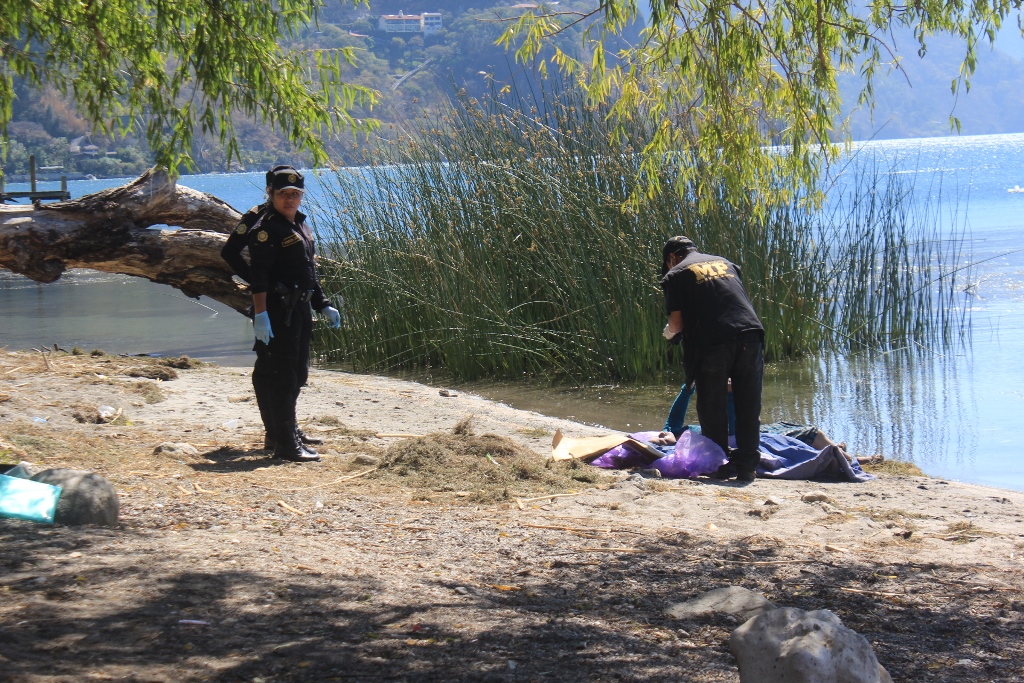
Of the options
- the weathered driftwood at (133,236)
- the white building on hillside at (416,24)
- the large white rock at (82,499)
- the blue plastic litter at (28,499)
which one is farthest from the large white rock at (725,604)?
the white building on hillside at (416,24)

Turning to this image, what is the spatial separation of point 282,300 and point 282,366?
14.9 inches

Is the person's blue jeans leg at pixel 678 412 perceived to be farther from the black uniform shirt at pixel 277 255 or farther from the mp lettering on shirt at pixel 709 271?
the black uniform shirt at pixel 277 255

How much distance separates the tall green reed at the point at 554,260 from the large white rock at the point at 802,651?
6.71 m

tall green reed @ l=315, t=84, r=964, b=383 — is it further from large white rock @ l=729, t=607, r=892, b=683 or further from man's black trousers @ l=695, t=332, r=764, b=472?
large white rock @ l=729, t=607, r=892, b=683

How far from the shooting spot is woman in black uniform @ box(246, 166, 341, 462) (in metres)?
5.48

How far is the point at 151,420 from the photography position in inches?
273

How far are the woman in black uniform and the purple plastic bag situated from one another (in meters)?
2.01

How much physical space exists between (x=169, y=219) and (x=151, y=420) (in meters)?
2.06

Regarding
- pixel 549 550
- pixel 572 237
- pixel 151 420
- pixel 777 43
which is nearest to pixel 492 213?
pixel 572 237

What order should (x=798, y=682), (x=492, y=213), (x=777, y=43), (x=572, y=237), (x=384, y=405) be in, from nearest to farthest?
(x=798, y=682), (x=777, y=43), (x=384, y=405), (x=572, y=237), (x=492, y=213)

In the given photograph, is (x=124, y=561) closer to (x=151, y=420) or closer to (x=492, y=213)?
(x=151, y=420)

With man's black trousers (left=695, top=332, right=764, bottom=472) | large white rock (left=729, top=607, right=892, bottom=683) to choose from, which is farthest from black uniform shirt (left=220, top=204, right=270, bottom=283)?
large white rock (left=729, top=607, right=892, bottom=683)

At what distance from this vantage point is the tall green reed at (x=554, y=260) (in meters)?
9.35

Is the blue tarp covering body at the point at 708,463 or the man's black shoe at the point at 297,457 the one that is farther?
the blue tarp covering body at the point at 708,463
